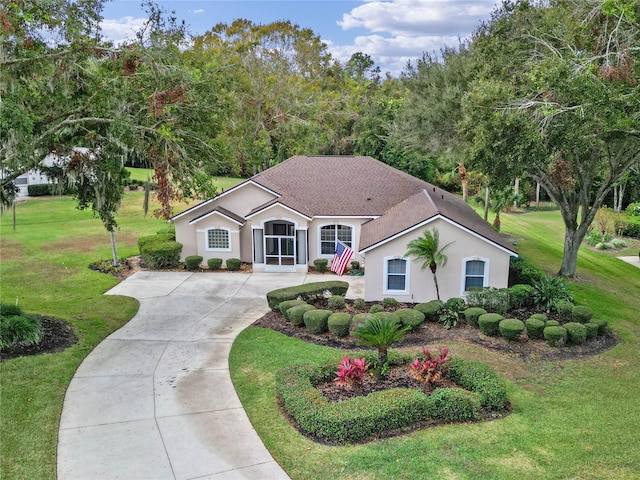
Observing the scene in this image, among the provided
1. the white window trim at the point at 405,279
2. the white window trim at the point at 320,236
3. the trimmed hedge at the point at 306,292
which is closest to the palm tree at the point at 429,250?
the white window trim at the point at 405,279

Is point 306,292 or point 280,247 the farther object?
point 280,247

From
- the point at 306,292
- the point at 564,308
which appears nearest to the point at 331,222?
the point at 306,292

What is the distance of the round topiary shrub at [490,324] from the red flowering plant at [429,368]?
354 cm

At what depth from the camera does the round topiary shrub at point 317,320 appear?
16.1 m

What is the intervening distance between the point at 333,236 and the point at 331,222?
74cm

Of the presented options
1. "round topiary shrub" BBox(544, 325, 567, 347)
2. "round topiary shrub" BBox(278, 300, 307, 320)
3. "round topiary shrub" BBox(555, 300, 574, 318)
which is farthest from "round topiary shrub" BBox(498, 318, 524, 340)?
"round topiary shrub" BBox(278, 300, 307, 320)

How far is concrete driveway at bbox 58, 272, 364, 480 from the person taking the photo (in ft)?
31.1

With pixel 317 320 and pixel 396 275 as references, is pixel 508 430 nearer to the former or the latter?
pixel 317 320

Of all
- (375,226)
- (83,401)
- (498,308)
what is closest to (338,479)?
(83,401)

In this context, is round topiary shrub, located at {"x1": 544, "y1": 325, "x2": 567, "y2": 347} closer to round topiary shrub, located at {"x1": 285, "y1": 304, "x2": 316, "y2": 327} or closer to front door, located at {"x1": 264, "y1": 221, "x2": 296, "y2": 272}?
round topiary shrub, located at {"x1": 285, "y1": 304, "x2": 316, "y2": 327}

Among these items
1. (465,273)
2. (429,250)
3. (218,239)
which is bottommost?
(465,273)

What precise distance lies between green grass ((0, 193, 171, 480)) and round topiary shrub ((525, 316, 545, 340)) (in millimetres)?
12267

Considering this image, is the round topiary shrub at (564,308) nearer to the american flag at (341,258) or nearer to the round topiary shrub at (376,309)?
the round topiary shrub at (376,309)

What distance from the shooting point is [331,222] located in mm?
24797
